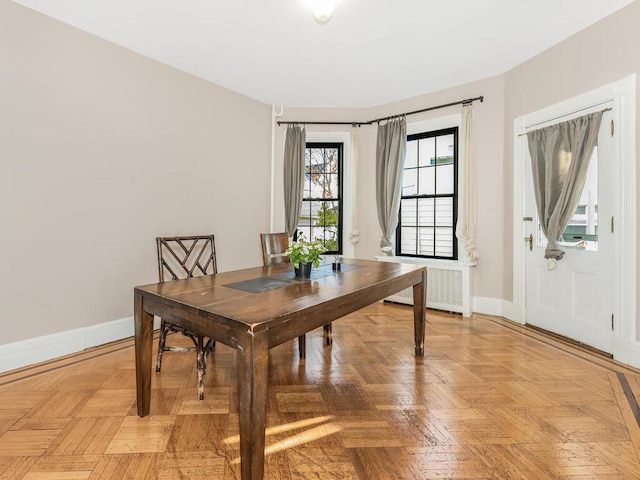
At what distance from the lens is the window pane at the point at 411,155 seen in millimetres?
4691

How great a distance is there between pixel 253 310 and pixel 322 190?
3.71 m

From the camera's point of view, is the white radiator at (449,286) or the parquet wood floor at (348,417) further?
the white radiator at (449,286)

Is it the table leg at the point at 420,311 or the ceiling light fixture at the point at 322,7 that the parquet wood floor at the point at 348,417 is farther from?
the ceiling light fixture at the point at 322,7

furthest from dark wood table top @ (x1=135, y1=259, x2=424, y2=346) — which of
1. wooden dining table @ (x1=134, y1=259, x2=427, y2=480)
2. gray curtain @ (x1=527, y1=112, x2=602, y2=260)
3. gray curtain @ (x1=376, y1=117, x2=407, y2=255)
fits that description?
gray curtain @ (x1=376, y1=117, x2=407, y2=255)

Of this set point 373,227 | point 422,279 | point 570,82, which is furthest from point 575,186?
point 373,227

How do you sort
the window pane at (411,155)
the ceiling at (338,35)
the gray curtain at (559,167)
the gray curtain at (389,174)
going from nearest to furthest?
the ceiling at (338,35), the gray curtain at (559,167), the gray curtain at (389,174), the window pane at (411,155)

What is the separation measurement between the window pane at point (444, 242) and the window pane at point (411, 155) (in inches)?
38.4

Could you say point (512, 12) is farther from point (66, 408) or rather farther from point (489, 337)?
point (66, 408)

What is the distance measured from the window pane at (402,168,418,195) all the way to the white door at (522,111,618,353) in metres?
1.41

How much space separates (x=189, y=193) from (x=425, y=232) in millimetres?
3012

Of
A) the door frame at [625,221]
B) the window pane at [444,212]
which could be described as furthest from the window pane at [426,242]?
the door frame at [625,221]

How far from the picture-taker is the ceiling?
2662 mm

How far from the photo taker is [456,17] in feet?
9.17

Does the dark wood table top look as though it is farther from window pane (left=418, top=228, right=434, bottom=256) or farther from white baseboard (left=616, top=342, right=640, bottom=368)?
window pane (left=418, top=228, right=434, bottom=256)
